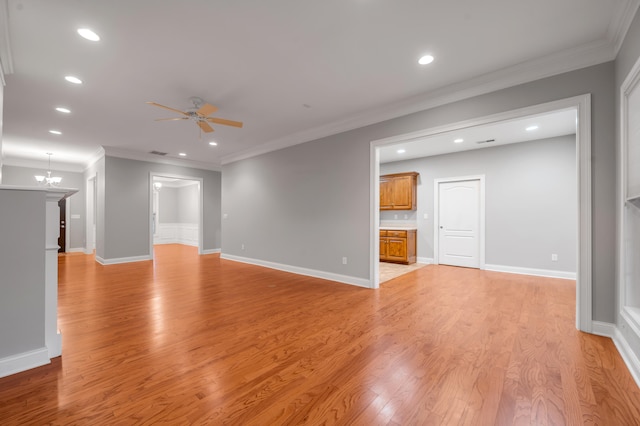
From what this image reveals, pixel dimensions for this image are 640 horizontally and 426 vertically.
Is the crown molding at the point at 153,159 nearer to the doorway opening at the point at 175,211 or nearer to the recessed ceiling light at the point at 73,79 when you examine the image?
the doorway opening at the point at 175,211

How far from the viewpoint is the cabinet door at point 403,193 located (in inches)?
→ 274

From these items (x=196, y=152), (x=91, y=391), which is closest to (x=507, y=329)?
(x=91, y=391)

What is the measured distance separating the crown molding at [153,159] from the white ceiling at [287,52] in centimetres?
205

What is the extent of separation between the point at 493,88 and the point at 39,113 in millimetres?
6799

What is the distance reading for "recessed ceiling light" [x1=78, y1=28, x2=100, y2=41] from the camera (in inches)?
96.6

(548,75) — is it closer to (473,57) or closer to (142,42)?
(473,57)

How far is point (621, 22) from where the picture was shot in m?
2.30

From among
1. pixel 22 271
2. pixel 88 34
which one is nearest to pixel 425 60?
pixel 88 34

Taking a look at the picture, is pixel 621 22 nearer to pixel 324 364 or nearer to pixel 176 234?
pixel 324 364

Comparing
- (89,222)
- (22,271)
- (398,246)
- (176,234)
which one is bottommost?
(176,234)

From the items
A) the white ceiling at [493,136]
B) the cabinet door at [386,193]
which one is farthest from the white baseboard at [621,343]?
the cabinet door at [386,193]

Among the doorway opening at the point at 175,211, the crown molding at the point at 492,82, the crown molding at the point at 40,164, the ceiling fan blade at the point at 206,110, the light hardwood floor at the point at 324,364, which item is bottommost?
the light hardwood floor at the point at 324,364

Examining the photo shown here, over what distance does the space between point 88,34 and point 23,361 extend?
2.79 m

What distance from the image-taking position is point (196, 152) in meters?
7.12
